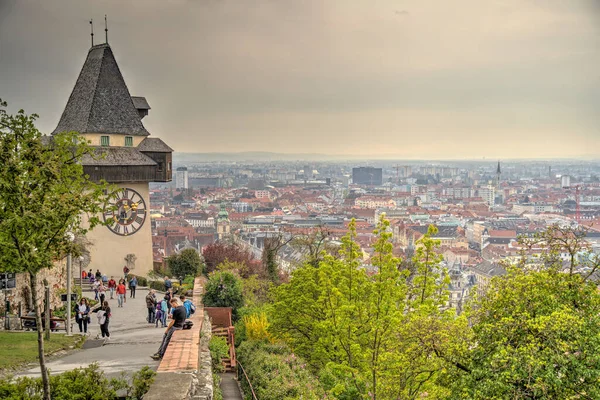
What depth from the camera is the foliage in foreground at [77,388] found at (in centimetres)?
781

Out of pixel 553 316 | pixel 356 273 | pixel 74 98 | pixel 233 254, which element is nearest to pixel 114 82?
pixel 74 98

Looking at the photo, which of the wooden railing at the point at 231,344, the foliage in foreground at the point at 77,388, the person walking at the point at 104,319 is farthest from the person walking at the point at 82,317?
the foliage in foreground at the point at 77,388

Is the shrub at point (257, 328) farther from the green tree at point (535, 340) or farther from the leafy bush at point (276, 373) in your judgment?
the green tree at point (535, 340)

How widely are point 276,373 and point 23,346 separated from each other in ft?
15.9

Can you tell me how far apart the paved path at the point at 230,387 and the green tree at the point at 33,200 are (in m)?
6.97

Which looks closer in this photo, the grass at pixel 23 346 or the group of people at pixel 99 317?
the grass at pixel 23 346

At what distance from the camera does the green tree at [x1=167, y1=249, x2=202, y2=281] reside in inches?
1135

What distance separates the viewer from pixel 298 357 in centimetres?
1573

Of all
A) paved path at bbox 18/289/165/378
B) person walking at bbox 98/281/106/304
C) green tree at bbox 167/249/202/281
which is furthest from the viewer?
green tree at bbox 167/249/202/281

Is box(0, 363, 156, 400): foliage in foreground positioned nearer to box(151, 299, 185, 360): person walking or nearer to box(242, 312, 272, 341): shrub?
box(151, 299, 185, 360): person walking

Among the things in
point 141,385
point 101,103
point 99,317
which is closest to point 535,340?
point 141,385

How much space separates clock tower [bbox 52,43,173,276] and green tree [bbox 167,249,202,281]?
3.03 meters

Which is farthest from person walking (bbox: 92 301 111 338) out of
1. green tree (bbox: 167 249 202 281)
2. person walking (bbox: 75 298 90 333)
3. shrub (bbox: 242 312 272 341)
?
green tree (bbox: 167 249 202 281)

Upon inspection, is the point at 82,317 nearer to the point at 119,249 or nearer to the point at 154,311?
the point at 154,311
